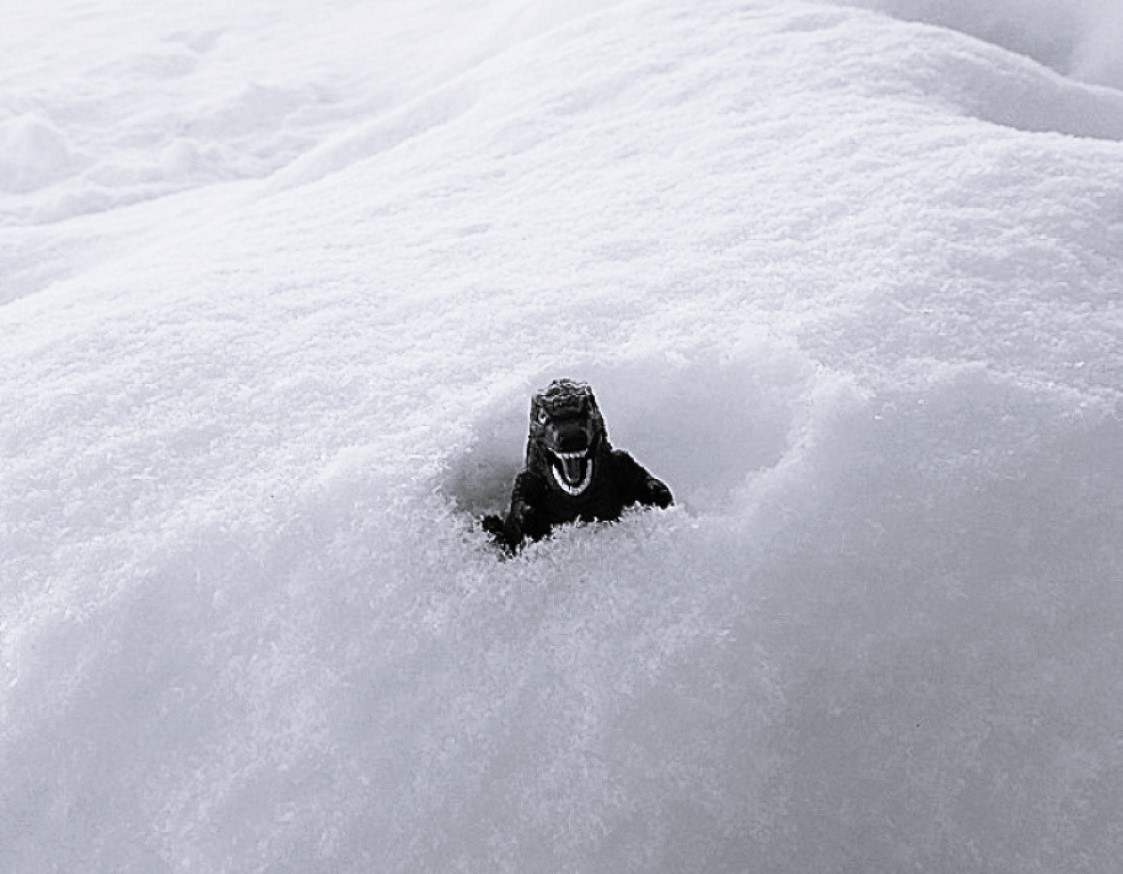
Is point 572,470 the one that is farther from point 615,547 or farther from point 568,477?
point 615,547

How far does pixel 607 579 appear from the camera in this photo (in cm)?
166

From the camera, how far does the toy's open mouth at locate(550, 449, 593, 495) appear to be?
5.19 ft

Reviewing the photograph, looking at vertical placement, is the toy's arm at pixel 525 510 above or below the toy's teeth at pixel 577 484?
below

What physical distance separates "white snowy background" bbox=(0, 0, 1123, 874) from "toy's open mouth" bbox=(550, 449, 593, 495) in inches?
5.2

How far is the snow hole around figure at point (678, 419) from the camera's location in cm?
181

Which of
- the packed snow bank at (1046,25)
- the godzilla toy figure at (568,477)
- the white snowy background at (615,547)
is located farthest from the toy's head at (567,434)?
the packed snow bank at (1046,25)

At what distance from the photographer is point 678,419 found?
1.89m

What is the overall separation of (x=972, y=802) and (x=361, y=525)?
3.80 feet

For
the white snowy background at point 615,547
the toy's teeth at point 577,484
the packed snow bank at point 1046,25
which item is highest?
the toy's teeth at point 577,484

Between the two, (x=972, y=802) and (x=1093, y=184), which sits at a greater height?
(x=1093, y=184)

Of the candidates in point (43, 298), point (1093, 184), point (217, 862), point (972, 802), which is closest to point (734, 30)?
point (1093, 184)

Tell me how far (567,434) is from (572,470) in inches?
2.9

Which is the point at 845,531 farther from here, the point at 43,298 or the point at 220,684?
the point at 43,298

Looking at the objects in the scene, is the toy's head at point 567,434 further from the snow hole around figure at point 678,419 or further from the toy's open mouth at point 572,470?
the snow hole around figure at point 678,419
